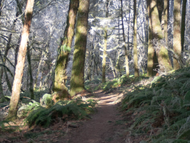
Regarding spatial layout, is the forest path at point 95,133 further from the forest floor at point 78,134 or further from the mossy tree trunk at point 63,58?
the mossy tree trunk at point 63,58

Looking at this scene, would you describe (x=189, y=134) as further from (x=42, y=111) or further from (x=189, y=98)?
(x=42, y=111)

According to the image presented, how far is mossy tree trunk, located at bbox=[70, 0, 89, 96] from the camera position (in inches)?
343

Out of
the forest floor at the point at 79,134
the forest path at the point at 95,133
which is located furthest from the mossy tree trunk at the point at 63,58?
the forest path at the point at 95,133

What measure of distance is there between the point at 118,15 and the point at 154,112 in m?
14.3

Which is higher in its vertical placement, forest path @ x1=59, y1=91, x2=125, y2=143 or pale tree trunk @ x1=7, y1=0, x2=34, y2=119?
pale tree trunk @ x1=7, y1=0, x2=34, y2=119

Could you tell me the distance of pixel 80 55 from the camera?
350 inches

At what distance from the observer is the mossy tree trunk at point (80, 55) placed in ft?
28.6

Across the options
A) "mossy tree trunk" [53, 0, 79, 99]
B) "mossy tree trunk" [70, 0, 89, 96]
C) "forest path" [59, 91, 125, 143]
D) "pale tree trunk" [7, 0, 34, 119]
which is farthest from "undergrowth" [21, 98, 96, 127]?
"mossy tree trunk" [70, 0, 89, 96]

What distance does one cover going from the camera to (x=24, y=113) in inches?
224

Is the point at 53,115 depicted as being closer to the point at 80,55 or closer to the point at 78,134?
the point at 78,134

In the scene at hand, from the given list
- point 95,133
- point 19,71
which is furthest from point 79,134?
point 19,71

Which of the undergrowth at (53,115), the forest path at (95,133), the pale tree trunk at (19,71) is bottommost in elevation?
the forest path at (95,133)

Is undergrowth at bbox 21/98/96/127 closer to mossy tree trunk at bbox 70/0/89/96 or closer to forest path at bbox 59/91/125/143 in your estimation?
forest path at bbox 59/91/125/143

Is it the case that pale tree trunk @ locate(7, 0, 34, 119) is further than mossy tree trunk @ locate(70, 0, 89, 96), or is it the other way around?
mossy tree trunk @ locate(70, 0, 89, 96)
